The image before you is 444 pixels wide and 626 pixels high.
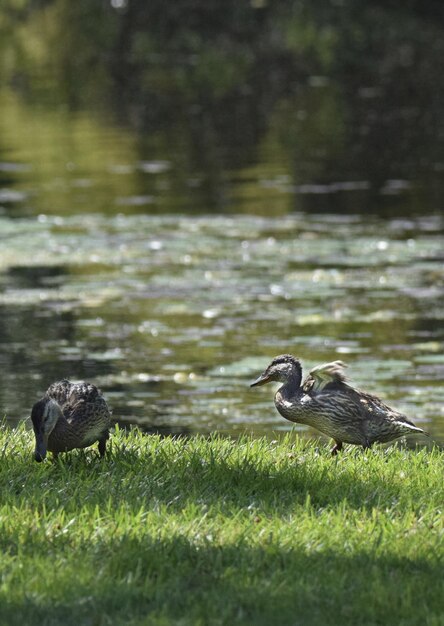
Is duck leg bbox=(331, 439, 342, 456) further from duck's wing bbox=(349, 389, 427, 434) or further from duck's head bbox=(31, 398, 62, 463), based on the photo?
duck's head bbox=(31, 398, 62, 463)

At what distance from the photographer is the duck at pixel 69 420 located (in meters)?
6.77

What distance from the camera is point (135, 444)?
7461 millimetres

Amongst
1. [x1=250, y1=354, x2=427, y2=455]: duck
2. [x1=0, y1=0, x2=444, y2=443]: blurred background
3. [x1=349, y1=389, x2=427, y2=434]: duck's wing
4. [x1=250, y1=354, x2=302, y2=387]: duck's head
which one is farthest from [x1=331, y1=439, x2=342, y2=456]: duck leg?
[x1=0, y1=0, x2=444, y2=443]: blurred background

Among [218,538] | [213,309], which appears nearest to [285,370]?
[218,538]

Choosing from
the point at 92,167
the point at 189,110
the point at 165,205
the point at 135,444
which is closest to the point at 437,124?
the point at 189,110

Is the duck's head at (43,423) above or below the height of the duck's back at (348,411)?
above

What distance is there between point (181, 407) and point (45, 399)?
184 inches

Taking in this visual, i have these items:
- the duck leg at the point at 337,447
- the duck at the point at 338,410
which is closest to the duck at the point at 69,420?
the duck at the point at 338,410

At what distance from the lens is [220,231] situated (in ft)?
61.5

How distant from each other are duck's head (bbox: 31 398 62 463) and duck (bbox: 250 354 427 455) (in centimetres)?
143

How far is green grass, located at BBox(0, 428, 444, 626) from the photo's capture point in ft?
17.0

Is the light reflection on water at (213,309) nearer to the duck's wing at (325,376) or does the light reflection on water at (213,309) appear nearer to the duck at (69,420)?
the duck's wing at (325,376)

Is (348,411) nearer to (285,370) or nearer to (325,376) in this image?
(325,376)

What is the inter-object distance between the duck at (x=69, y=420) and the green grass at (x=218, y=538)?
11 centimetres
